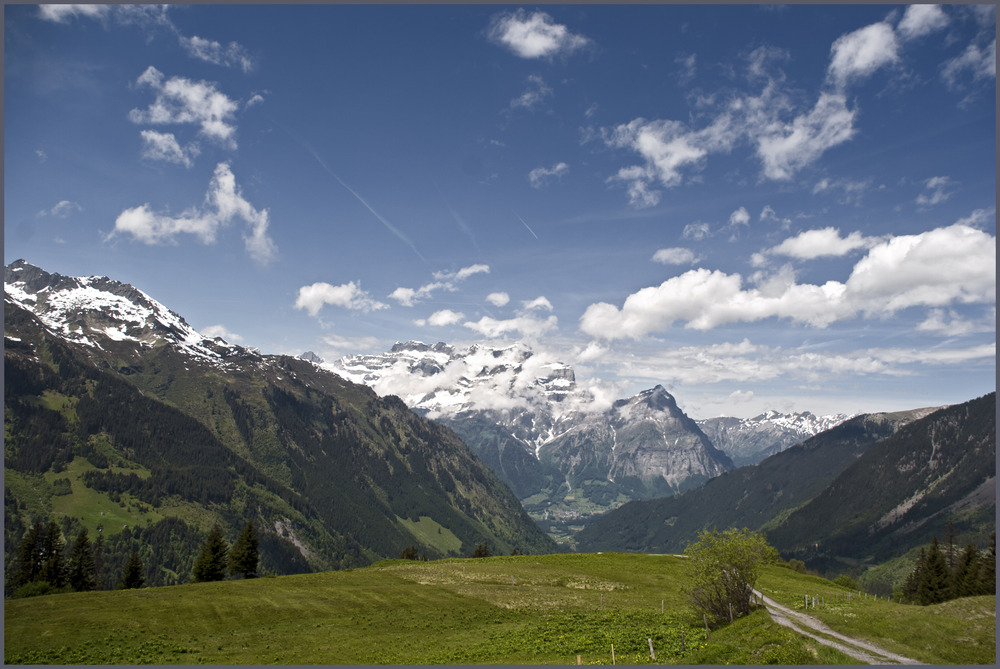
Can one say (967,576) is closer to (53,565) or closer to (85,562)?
(53,565)

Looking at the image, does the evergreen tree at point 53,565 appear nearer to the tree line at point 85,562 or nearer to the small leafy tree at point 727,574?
the tree line at point 85,562

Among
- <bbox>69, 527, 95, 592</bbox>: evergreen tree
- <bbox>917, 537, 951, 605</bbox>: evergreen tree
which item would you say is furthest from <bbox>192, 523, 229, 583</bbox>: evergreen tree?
<bbox>917, 537, 951, 605</bbox>: evergreen tree

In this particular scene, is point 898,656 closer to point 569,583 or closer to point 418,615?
point 418,615

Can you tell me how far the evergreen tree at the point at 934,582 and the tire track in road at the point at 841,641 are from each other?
69.3m

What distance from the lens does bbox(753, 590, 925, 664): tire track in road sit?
3541cm

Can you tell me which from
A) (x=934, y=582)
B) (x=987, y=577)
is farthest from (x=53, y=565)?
(x=987, y=577)

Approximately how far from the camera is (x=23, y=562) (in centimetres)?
10619

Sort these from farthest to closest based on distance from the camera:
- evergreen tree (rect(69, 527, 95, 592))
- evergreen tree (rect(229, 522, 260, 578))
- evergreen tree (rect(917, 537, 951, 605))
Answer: evergreen tree (rect(229, 522, 260, 578)) → evergreen tree (rect(69, 527, 95, 592)) → evergreen tree (rect(917, 537, 951, 605))

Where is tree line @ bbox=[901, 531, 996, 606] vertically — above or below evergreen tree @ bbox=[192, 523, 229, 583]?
below

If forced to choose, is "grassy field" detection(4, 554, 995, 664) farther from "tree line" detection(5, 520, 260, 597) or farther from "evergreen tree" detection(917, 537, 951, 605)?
"evergreen tree" detection(917, 537, 951, 605)

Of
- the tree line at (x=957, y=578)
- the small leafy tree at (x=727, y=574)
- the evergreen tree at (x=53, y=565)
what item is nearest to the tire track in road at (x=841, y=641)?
the small leafy tree at (x=727, y=574)

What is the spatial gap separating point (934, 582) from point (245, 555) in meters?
Answer: 137

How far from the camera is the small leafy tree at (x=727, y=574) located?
4778 cm

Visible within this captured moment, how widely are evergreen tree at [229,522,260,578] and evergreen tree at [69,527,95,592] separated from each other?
92.9 feet
